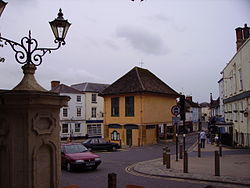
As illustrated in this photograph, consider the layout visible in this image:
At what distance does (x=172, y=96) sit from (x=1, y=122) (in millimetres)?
32237

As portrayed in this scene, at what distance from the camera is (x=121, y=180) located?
11.1 meters

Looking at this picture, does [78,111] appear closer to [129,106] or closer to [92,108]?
[92,108]

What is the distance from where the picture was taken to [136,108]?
30.5 meters

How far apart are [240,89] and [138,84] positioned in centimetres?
1180

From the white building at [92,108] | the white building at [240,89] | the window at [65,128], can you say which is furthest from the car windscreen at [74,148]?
the white building at [92,108]

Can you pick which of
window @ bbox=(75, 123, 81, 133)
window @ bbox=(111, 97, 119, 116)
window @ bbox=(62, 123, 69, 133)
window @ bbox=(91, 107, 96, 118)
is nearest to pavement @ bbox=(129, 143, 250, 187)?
window @ bbox=(111, 97, 119, 116)

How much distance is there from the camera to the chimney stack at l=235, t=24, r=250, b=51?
89.4 feet

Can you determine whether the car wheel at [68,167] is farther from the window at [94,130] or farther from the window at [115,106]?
the window at [94,130]

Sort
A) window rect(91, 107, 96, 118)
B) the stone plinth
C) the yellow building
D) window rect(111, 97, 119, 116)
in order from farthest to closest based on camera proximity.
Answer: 1. window rect(91, 107, 96, 118)
2. window rect(111, 97, 119, 116)
3. the yellow building
4. the stone plinth

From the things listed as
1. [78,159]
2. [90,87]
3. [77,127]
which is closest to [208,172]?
[78,159]

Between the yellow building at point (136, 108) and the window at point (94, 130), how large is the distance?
12.5 metres

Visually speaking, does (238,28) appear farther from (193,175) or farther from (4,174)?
(4,174)

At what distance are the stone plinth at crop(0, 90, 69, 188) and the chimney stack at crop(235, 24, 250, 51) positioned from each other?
27.0m

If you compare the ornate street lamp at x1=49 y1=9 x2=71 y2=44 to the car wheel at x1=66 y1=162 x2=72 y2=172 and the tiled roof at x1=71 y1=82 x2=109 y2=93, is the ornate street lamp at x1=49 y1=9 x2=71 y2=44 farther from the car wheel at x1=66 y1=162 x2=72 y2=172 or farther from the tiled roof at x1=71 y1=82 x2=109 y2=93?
the tiled roof at x1=71 y1=82 x2=109 y2=93
